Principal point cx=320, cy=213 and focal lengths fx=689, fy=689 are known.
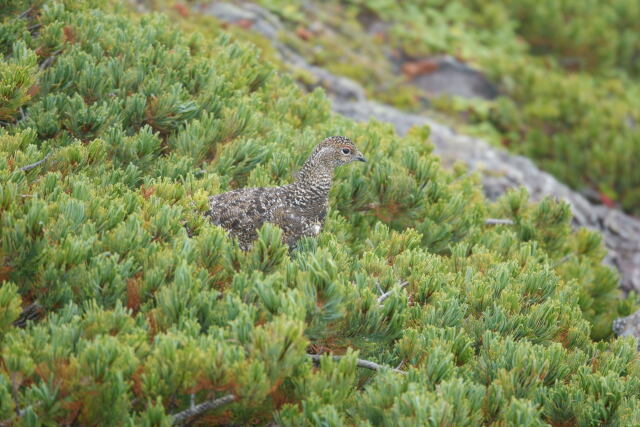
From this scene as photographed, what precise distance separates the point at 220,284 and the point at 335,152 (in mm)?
2375

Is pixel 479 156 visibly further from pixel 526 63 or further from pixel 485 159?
pixel 526 63

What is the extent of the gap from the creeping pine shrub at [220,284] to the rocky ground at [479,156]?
4.89m

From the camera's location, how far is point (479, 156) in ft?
44.2

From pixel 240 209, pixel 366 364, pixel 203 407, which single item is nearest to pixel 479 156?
pixel 240 209

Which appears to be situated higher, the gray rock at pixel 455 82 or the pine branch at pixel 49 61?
the pine branch at pixel 49 61

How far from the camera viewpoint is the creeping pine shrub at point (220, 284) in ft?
13.3

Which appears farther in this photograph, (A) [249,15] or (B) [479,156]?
(A) [249,15]

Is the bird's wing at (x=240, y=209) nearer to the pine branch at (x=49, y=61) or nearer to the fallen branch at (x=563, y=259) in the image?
the pine branch at (x=49, y=61)

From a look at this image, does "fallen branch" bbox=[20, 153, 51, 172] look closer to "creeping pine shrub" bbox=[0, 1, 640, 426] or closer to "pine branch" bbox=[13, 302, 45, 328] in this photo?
"creeping pine shrub" bbox=[0, 1, 640, 426]

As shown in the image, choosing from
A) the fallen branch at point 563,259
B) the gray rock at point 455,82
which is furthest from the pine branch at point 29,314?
the gray rock at point 455,82

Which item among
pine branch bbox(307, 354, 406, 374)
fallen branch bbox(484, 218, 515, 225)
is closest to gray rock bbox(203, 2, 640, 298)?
fallen branch bbox(484, 218, 515, 225)

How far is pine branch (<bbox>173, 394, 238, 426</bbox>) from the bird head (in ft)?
10.3

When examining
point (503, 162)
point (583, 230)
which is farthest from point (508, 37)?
point (583, 230)

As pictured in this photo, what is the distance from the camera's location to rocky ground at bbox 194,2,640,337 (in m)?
12.5
